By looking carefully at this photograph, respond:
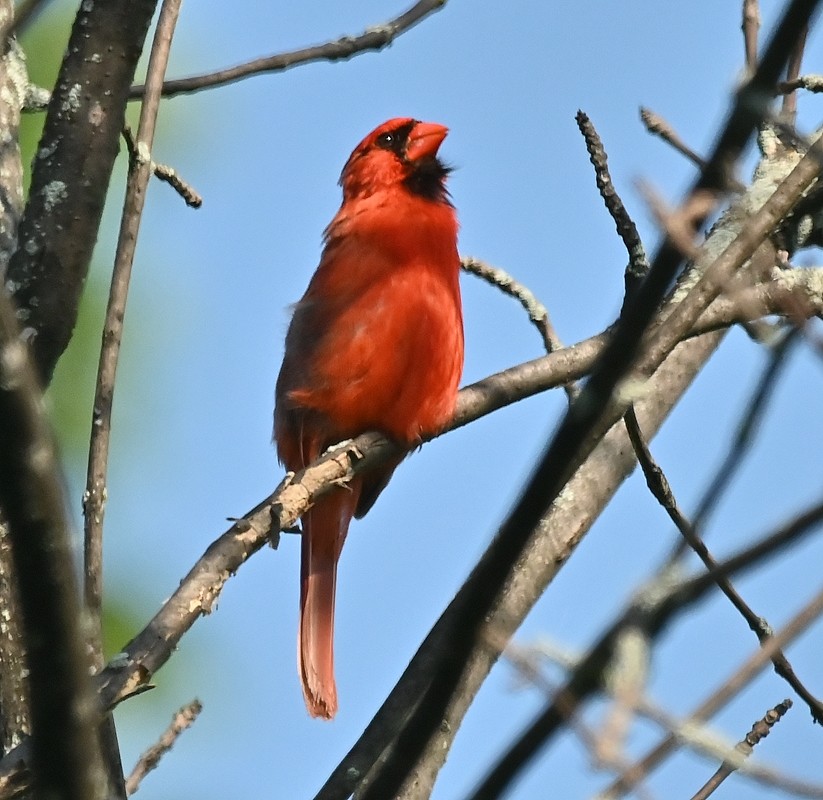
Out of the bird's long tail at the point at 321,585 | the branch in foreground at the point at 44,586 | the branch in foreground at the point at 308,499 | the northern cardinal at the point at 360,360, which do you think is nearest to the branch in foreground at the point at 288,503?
the branch in foreground at the point at 308,499

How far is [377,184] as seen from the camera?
4898 millimetres

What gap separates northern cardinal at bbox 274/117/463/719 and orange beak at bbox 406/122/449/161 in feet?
0.90

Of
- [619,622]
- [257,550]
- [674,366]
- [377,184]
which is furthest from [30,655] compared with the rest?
[377,184]

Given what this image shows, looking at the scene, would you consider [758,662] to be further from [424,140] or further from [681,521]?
[424,140]

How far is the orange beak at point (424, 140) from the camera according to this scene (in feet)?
16.3

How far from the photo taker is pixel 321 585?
14.6ft

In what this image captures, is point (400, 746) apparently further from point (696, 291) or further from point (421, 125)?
point (421, 125)

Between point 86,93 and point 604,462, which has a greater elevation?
point 86,93

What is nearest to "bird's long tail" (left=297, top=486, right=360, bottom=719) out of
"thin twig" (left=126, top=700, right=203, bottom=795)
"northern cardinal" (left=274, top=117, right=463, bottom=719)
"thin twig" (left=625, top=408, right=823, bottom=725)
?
"northern cardinal" (left=274, top=117, right=463, bottom=719)

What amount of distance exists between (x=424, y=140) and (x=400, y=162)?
0.13m

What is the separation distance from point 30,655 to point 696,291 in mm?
1188

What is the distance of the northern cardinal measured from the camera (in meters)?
4.20

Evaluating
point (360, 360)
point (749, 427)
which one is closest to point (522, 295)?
point (360, 360)

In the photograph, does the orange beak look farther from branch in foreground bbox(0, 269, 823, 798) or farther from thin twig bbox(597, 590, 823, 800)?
thin twig bbox(597, 590, 823, 800)
